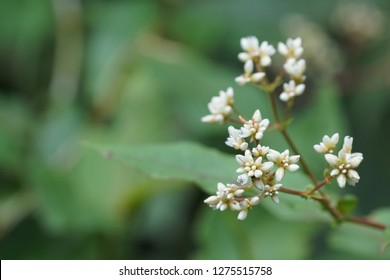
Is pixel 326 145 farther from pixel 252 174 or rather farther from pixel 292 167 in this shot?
pixel 252 174

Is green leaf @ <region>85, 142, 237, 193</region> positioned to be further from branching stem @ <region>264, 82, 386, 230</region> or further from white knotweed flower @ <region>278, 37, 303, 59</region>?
white knotweed flower @ <region>278, 37, 303, 59</region>

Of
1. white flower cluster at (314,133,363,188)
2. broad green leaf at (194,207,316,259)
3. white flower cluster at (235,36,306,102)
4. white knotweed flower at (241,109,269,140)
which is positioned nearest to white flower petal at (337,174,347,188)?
white flower cluster at (314,133,363,188)

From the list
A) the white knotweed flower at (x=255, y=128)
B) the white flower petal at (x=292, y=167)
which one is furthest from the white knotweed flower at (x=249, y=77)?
the white flower petal at (x=292, y=167)

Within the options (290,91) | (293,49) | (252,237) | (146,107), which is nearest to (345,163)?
(290,91)

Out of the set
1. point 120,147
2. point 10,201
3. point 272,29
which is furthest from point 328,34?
point 120,147

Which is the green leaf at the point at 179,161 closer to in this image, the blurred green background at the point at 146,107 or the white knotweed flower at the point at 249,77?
the white knotweed flower at the point at 249,77

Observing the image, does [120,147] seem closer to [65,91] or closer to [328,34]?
[65,91]

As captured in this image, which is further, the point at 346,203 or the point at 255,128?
the point at 346,203
